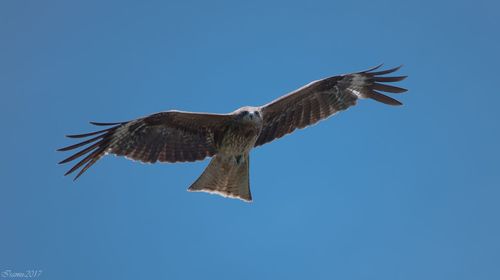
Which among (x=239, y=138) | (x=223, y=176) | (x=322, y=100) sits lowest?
(x=223, y=176)

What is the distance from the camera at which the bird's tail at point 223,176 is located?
32.0ft

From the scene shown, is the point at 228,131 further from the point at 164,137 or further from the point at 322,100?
the point at 322,100

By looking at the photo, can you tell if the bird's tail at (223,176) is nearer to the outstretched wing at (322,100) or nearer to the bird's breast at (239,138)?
the bird's breast at (239,138)

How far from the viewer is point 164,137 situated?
9.77 m

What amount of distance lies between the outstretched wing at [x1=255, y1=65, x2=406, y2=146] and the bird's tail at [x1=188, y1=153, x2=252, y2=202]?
55 cm

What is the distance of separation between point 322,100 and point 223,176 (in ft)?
6.40

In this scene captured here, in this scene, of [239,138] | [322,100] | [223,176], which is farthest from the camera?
[322,100]

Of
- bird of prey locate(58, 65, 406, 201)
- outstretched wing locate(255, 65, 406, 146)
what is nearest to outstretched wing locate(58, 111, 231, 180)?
bird of prey locate(58, 65, 406, 201)

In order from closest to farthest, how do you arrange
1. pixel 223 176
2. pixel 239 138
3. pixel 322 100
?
1. pixel 239 138
2. pixel 223 176
3. pixel 322 100

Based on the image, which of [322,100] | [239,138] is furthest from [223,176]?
→ [322,100]

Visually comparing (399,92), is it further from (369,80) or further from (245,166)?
(245,166)

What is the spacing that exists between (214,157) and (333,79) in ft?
7.23

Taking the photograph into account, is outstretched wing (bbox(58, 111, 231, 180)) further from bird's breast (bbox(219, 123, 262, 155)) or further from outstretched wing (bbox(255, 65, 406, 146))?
outstretched wing (bbox(255, 65, 406, 146))

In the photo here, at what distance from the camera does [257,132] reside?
941 cm
